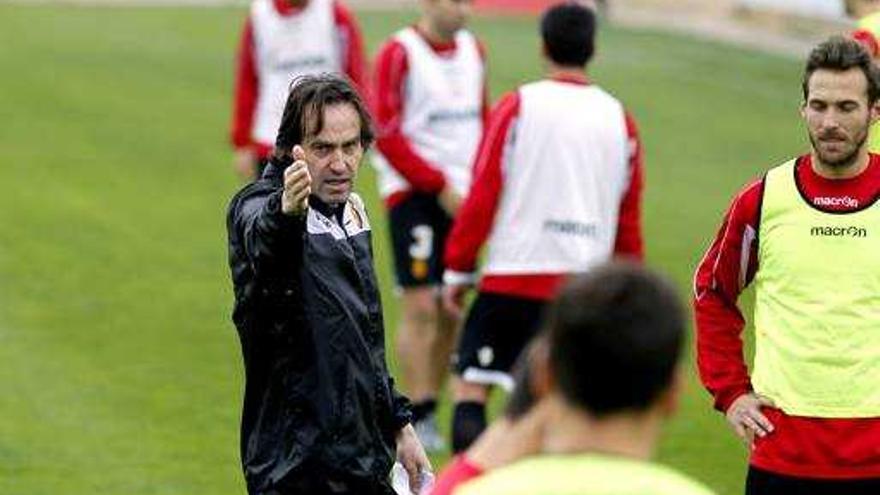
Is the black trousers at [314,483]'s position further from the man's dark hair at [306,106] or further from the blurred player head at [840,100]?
the blurred player head at [840,100]

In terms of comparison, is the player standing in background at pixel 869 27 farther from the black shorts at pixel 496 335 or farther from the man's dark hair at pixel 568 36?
the black shorts at pixel 496 335

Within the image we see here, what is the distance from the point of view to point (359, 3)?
36.0 meters

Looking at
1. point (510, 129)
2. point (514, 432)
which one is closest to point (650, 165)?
point (510, 129)

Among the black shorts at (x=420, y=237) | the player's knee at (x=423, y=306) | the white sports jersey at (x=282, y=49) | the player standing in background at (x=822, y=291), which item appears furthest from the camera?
the white sports jersey at (x=282, y=49)

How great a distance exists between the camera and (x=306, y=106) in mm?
7094

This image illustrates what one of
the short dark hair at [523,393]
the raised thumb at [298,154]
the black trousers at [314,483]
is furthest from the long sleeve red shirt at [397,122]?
the short dark hair at [523,393]

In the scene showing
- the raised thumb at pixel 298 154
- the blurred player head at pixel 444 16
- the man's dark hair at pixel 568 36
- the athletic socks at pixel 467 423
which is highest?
the raised thumb at pixel 298 154

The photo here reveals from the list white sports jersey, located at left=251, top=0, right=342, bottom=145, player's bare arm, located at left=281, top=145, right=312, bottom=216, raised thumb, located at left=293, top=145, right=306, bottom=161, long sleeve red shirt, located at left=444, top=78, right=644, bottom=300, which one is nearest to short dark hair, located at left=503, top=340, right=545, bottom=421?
player's bare arm, located at left=281, top=145, right=312, bottom=216

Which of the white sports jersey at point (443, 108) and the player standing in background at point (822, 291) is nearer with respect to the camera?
the player standing in background at point (822, 291)

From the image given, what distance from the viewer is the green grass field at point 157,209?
41.6 ft

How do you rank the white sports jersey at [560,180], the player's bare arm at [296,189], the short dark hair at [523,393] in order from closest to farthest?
the short dark hair at [523,393], the player's bare arm at [296,189], the white sports jersey at [560,180]

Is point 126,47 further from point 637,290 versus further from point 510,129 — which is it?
point 637,290

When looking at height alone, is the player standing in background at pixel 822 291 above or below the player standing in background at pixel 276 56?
above

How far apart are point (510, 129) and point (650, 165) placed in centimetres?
1264
